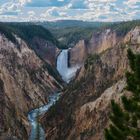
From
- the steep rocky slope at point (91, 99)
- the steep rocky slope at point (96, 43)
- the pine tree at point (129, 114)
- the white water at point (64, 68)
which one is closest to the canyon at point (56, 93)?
the steep rocky slope at point (91, 99)

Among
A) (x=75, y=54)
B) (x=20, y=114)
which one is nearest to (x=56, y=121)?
(x=20, y=114)

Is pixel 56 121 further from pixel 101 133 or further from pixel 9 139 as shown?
pixel 9 139

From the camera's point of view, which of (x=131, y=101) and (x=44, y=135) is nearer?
(x=131, y=101)

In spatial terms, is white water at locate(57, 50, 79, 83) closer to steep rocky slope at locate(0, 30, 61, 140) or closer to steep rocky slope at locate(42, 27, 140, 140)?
steep rocky slope at locate(0, 30, 61, 140)

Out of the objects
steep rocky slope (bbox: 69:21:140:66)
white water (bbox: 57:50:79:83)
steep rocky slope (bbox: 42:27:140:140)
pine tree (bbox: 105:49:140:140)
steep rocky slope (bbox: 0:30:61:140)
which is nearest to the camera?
pine tree (bbox: 105:49:140:140)

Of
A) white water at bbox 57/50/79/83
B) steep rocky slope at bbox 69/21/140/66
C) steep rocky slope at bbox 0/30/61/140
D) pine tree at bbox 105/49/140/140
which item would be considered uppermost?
pine tree at bbox 105/49/140/140

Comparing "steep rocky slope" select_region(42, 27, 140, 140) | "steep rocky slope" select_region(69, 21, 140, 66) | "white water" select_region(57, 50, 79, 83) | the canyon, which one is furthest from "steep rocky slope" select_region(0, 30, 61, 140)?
"steep rocky slope" select_region(69, 21, 140, 66)
